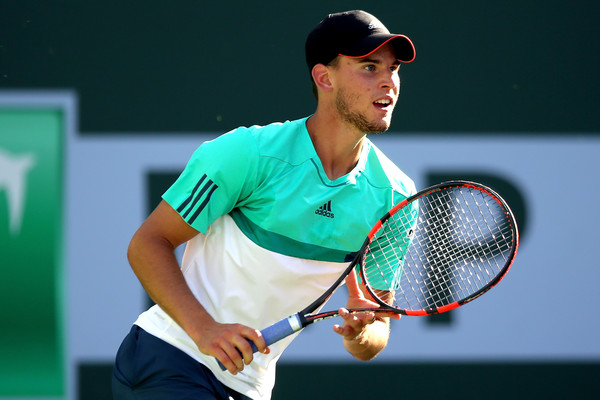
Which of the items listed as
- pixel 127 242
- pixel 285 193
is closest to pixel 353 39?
pixel 285 193

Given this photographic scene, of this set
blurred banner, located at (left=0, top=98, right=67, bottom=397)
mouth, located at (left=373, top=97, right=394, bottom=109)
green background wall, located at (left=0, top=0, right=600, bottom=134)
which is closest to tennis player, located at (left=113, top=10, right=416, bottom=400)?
mouth, located at (left=373, top=97, right=394, bottom=109)

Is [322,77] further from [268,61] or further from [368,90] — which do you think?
[268,61]

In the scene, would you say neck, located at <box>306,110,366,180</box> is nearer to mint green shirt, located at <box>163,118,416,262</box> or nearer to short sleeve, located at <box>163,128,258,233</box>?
mint green shirt, located at <box>163,118,416,262</box>

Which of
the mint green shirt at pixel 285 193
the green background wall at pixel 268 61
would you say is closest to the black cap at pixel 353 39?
the mint green shirt at pixel 285 193

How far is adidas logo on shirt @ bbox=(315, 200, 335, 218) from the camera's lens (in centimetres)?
259

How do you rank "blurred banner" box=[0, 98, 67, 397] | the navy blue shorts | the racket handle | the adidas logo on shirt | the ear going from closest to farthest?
the racket handle, the navy blue shorts, the adidas logo on shirt, the ear, "blurred banner" box=[0, 98, 67, 397]

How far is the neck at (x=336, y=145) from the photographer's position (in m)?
2.68

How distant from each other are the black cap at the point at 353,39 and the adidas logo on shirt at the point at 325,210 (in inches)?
17.4

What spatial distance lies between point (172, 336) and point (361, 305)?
54 cm

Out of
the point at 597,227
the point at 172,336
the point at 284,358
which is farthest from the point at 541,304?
the point at 172,336

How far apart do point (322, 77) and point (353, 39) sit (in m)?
0.19

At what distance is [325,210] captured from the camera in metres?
2.60

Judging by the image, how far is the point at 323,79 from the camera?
277cm

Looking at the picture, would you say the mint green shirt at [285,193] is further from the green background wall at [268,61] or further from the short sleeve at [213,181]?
the green background wall at [268,61]
